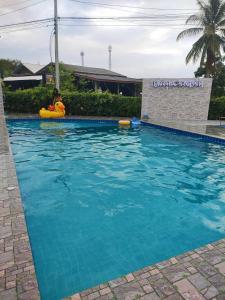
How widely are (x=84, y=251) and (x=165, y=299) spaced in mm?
2241

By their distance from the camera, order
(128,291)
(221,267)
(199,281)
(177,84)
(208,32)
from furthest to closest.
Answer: (208,32)
(177,84)
(221,267)
(199,281)
(128,291)

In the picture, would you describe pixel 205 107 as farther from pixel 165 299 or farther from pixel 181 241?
pixel 165 299

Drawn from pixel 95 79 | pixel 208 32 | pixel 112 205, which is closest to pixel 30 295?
pixel 112 205

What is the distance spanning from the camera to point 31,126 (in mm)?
18719

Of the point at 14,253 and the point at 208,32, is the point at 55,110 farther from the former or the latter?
the point at 14,253

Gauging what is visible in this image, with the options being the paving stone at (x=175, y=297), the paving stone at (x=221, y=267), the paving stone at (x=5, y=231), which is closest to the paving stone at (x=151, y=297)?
the paving stone at (x=175, y=297)

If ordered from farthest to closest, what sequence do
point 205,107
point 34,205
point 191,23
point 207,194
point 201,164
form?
point 191,23 < point 205,107 < point 201,164 < point 207,194 < point 34,205

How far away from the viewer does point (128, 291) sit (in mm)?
3201

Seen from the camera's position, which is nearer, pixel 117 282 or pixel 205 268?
pixel 117 282

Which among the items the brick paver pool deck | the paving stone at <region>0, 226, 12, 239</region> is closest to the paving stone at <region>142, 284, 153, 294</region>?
the brick paver pool deck

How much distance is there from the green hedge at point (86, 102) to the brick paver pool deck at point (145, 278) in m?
19.0

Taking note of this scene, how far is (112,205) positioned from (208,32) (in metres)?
23.3

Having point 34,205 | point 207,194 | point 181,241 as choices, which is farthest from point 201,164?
point 34,205

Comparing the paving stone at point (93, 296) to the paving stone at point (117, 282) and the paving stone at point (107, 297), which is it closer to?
the paving stone at point (107, 297)
